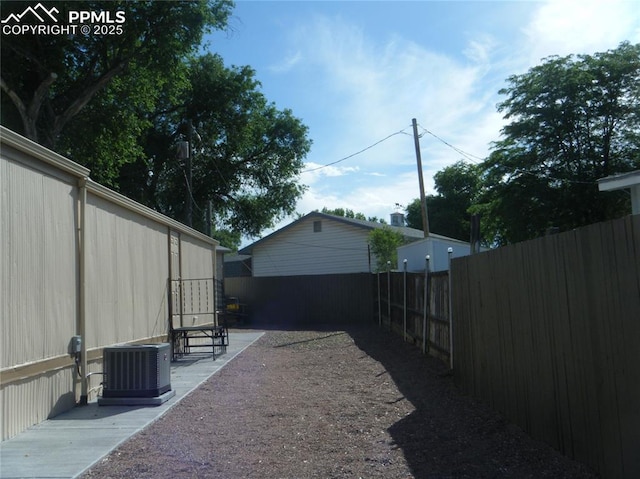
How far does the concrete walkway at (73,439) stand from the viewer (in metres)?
4.88

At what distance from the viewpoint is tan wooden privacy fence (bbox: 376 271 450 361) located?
945 cm

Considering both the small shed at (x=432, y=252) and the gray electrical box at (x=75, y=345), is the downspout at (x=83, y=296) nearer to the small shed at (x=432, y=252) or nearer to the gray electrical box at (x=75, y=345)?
the gray electrical box at (x=75, y=345)

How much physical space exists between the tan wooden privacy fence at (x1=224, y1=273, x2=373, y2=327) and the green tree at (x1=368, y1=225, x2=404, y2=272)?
4.26 meters

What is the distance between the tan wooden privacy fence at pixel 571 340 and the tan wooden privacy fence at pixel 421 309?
2.51 metres

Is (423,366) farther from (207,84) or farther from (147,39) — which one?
(207,84)

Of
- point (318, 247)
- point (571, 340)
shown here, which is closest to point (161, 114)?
point (318, 247)

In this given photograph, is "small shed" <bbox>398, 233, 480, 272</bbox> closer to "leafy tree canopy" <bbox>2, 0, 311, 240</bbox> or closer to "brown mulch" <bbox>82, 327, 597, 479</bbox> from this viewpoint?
"leafy tree canopy" <bbox>2, 0, 311, 240</bbox>

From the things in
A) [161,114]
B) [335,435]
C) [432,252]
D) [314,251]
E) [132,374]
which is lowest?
[335,435]

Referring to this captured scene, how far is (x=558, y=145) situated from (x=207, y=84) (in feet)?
49.5

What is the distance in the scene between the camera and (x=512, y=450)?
5078mm

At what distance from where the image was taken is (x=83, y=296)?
24.5 ft

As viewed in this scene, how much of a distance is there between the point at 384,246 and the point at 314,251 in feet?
20.2

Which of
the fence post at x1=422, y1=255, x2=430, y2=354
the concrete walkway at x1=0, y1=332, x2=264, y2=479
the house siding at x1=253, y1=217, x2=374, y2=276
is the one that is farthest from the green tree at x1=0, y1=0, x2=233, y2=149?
the house siding at x1=253, y1=217, x2=374, y2=276

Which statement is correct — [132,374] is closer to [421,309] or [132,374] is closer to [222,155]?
[421,309]
